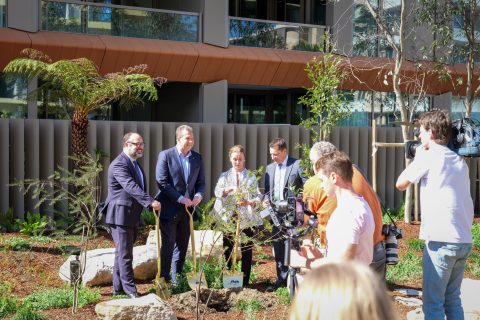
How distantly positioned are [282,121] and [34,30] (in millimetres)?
10338

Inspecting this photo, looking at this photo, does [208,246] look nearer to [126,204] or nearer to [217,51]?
[126,204]

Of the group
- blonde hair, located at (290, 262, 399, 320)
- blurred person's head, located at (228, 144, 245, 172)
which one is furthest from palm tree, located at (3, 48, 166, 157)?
blonde hair, located at (290, 262, 399, 320)

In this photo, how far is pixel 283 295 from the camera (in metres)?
7.46

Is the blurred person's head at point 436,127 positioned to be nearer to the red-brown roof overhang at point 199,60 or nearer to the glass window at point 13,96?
the red-brown roof overhang at point 199,60

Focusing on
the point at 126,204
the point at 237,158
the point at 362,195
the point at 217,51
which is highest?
the point at 217,51

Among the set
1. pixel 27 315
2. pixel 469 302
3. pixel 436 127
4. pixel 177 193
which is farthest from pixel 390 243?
pixel 27 315

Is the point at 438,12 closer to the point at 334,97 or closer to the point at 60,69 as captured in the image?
the point at 334,97

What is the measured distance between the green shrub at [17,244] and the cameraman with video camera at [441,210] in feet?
19.1

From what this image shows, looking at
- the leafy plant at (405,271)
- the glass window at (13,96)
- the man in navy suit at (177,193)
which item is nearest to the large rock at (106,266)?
the man in navy suit at (177,193)

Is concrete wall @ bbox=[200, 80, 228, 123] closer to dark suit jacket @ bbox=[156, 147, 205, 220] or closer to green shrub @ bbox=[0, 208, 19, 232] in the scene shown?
green shrub @ bbox=[0, 208, 19, 232]

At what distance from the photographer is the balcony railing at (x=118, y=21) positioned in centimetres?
1769

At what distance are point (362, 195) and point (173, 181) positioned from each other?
331cm

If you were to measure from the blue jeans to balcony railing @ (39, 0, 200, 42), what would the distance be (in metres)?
14.2

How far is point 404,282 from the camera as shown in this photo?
28.2 feet
